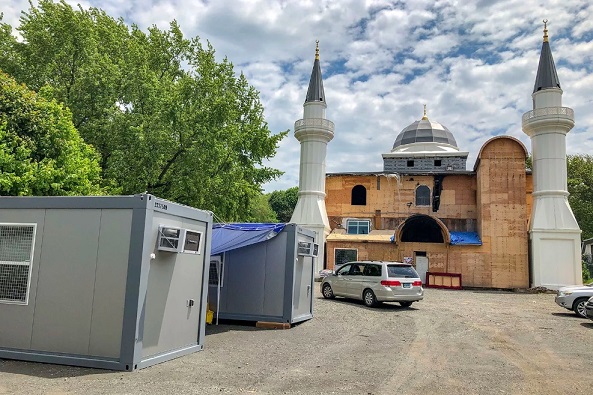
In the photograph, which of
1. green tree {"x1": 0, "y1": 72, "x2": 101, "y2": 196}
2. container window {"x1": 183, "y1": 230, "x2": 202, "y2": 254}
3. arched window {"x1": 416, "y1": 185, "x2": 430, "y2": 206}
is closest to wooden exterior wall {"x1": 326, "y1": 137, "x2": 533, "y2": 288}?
arched window {"x1": 416, "y1": 185, "x2": 430, "y2": 206}

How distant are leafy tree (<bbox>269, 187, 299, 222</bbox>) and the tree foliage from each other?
148ft

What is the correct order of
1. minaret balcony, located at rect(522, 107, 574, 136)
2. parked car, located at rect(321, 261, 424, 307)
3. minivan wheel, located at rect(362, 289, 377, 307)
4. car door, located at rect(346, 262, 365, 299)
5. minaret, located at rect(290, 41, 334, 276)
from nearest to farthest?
parked car, located at rect(321, 261, 424, 307) → minivan wheel, located at rect(362, 289, 377, 307) → car door, located at rect(346, 262, 365, 299) → minaret balcony, located at rect(522, 107, 574, 136) → minaret, located at rect(290, 41, 334, 276)

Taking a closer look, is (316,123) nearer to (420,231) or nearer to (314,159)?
(314,159)

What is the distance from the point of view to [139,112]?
23.9 meters

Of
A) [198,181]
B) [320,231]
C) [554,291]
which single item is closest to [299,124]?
[320,231]

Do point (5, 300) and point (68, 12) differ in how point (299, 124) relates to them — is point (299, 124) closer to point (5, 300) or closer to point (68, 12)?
point (68, 12)

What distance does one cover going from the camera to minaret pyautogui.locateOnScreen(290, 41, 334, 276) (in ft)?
112

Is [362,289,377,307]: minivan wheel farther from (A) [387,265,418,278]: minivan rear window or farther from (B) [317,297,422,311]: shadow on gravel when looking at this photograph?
(A) [387,265,418,278]: minivan rear window

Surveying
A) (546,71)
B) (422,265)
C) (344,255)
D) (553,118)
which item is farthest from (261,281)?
(546,71)

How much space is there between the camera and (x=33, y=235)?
784 cm

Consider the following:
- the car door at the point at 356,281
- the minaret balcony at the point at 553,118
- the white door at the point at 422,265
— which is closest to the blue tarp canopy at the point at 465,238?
the white door at the point at 422,265

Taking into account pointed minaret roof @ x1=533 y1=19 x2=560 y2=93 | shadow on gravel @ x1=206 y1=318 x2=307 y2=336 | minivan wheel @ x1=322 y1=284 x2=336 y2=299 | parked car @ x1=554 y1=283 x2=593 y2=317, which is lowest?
shadow on gravel @ x1=206 y1=318 x2=307 y2=336

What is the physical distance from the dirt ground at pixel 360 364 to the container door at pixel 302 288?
415 millimetres

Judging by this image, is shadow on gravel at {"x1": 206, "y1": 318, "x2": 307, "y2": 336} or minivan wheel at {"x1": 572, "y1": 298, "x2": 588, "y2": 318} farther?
minivan wheel at {"x1": 572, "y1": 298, "x2": 588, "y2": 318}
